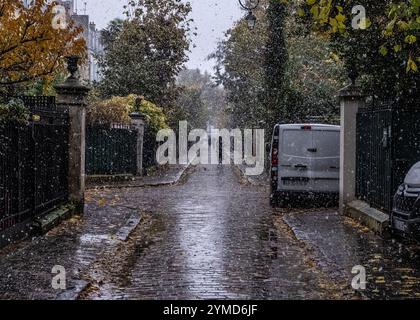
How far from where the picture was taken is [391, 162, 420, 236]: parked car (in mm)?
9008

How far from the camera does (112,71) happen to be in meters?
37.9

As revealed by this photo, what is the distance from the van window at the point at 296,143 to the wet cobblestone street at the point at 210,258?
1.52 meters

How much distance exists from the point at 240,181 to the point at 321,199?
39.0 ft

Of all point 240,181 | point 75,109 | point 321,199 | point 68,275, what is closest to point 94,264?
point 68,275

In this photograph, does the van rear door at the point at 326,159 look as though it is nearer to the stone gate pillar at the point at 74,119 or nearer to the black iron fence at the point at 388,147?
the black iron fence at the point at 388,147

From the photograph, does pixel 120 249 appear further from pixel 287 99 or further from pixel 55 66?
pixel 287 99

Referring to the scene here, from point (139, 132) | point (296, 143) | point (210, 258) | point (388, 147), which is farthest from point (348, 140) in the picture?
point (139, 132)

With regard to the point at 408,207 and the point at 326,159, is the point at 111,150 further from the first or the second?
the point at 408,207

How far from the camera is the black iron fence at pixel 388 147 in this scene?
11.5 m

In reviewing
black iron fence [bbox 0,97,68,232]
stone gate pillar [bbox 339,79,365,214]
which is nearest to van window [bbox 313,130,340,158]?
stone gate pillar [bbox 339,79,365,214]

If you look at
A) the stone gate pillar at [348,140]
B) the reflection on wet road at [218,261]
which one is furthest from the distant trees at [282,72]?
the reflection on wet road at [218,261]

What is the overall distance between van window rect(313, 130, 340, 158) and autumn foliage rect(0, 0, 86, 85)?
600 cm
